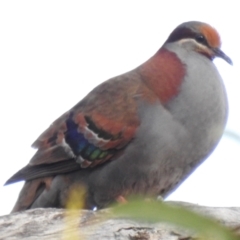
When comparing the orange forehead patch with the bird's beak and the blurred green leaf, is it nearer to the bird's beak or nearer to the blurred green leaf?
the bird's beak

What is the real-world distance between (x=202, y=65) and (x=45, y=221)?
2365 mm

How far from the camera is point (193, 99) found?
411 centimetres

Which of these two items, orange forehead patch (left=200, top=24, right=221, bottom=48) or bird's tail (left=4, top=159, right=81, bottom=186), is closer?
bird's tail (left=4, top=159, right=81, bottom=186)

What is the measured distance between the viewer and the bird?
13.0ft

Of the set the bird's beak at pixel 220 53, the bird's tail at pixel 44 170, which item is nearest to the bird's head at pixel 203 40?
the bird's beak at pixel 220 53

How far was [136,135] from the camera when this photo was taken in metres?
4.01

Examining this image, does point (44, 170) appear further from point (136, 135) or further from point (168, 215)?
point (168, 215)

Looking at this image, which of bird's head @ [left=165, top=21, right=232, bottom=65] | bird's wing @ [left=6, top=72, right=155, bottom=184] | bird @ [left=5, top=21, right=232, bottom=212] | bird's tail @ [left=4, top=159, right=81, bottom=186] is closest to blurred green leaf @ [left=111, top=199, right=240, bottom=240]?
bird @ [left=5, top=21, right=232, bottom=212]

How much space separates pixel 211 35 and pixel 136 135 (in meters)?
1.13

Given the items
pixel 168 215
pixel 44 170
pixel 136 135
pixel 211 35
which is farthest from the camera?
pixel 211 35

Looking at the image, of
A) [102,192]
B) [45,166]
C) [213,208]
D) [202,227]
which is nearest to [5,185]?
[45,166]

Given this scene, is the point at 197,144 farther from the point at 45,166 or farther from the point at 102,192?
the point at 45,166

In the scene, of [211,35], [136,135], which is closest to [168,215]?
[136,135]

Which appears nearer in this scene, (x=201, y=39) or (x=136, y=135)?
(x=136, y=135)
